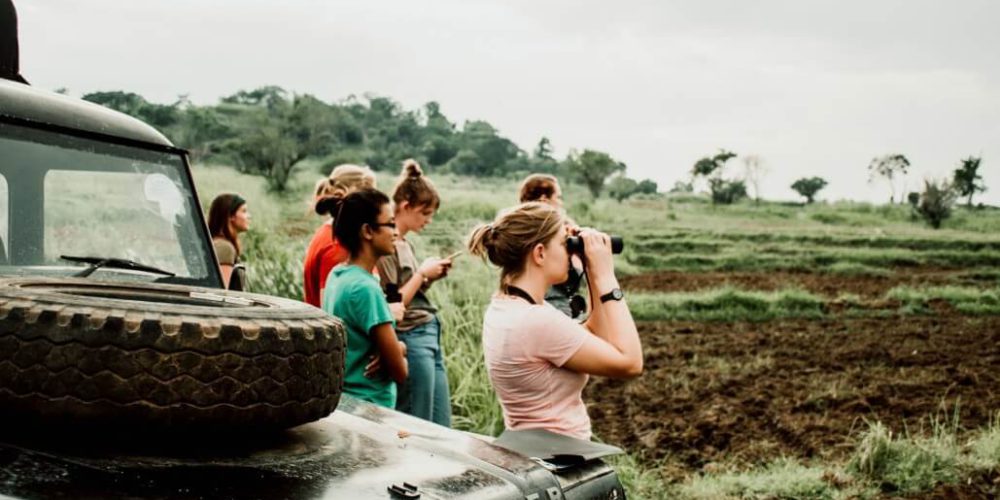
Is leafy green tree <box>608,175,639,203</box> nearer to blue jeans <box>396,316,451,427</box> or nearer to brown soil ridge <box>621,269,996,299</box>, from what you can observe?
brown soil ridge <box>621,269,996,299</box>

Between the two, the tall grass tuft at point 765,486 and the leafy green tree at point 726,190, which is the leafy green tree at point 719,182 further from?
the tall grass tuft at point 765,486

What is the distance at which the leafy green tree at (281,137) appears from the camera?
2841 cm

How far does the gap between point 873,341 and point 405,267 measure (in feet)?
34.5

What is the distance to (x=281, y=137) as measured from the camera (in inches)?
Answer: 1258

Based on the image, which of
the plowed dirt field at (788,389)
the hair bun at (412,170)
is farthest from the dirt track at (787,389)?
the hair bun at (412,170)

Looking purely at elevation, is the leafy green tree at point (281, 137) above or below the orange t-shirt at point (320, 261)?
above

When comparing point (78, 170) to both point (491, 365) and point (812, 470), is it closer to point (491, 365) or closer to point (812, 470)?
point (491, 365)

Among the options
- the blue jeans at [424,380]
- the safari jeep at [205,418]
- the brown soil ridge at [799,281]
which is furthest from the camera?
A: the brown soil ridge at [799,281]

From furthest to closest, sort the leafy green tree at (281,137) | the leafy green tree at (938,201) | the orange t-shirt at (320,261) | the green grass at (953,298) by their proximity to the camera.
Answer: the leafy green tree at (938,201) → the leafy green tree at (281,137) → the green grass at (953,298) → the orange t-shirt at (320,261)

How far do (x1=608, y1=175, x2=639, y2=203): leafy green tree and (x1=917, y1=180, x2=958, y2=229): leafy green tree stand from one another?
19887 millimetres

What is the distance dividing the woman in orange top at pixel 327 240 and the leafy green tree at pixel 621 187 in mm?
47740

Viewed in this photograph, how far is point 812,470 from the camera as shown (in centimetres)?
612

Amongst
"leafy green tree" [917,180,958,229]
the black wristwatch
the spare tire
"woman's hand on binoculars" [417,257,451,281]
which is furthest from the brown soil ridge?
the spare tire

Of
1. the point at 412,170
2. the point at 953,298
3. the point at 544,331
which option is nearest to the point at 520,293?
the point at 544,331
